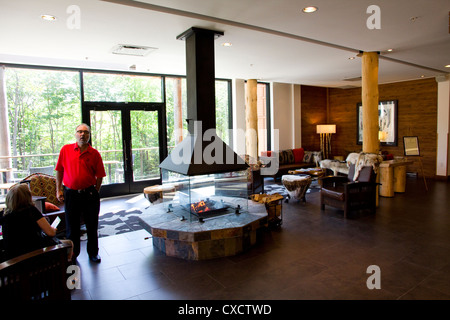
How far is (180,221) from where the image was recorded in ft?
12.8

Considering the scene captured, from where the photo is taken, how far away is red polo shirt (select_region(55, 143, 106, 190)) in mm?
3473

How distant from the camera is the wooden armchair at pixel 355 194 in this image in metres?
5.15

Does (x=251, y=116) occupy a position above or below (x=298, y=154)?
above

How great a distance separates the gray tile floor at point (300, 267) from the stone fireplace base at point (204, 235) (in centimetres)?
11

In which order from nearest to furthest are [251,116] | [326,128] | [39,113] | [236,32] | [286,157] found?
[236,32], [39,113], [251,116], [286,157], [326,128]

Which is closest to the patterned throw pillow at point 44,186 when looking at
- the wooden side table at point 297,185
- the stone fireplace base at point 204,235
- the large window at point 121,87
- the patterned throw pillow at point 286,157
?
the stone fireplace base at point 204,235

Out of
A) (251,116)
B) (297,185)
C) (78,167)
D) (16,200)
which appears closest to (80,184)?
(78,167)

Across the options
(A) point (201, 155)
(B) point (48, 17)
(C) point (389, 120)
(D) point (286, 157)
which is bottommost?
(D) point (286, 157)

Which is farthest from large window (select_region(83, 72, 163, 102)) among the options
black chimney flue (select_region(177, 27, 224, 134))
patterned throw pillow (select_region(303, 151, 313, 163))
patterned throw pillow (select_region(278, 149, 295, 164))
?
patterned throw pillow (select_region(303, 151, 313, 163))

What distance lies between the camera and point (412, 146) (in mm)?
7770

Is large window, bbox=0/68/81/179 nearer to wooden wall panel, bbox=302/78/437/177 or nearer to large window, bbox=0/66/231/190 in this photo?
large window, bbox=0/66/231/190

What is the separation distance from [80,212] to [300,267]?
247 cm

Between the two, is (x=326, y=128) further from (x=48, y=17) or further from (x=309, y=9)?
(x=48, y=17)

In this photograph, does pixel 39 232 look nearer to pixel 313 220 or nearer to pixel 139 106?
pixel 313 220
